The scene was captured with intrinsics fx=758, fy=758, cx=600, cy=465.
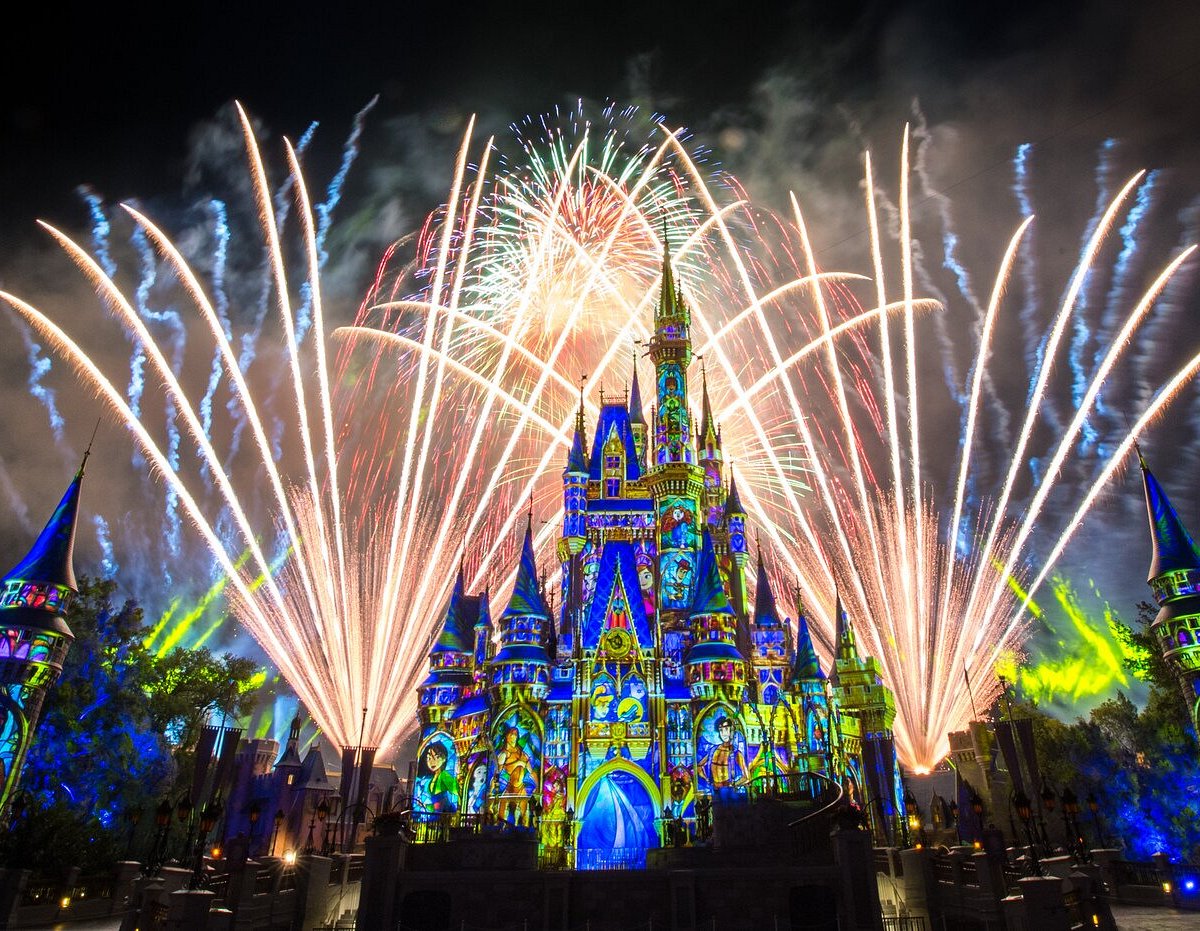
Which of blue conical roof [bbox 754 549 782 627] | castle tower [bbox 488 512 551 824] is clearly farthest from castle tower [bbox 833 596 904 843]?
castle tower [bbox 488 512 551 824]

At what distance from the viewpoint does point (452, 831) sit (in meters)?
28.5

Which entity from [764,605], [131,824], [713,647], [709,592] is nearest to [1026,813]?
[713,647]

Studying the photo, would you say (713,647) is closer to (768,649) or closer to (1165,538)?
(768,649)

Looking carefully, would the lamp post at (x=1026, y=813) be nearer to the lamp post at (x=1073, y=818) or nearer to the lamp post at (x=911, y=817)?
the lamp post at (x=1073, y=818)

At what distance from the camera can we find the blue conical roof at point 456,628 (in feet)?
167

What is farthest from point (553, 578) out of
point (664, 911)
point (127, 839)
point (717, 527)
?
point (664, 911)

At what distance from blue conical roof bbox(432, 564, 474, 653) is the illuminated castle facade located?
0.40 ft

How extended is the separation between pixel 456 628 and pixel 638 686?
15.1 m

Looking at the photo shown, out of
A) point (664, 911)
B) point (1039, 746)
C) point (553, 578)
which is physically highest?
point (553, 578)

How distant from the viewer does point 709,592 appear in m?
46.6

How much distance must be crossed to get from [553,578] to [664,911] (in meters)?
37.7

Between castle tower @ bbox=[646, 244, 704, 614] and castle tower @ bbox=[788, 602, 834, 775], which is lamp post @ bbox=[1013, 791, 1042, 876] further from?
castle tower @ bbox=[646, 244, 704, 614]

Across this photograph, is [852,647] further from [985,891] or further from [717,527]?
[985,891]

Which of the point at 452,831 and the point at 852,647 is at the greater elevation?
the point at 852,647
